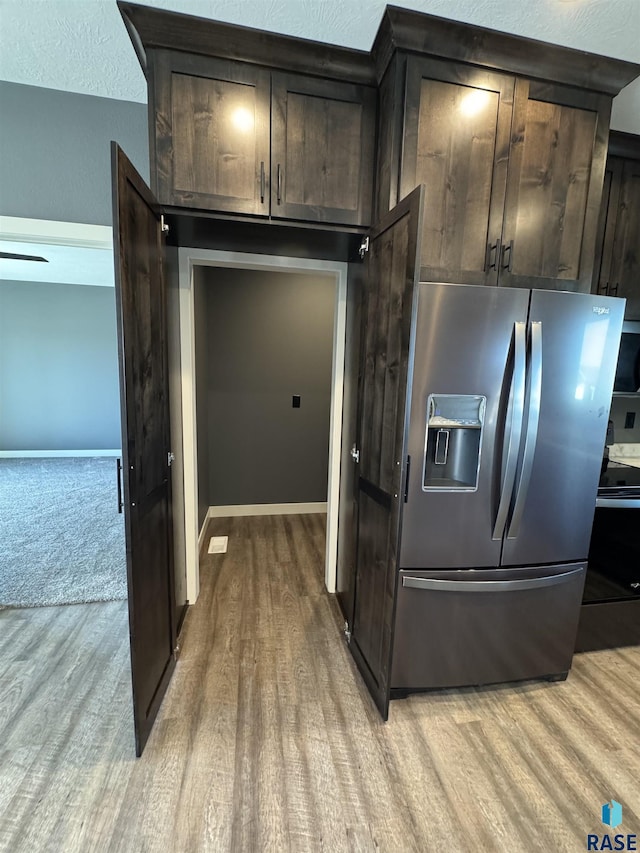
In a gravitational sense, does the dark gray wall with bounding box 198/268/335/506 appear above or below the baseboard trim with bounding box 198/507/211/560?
above

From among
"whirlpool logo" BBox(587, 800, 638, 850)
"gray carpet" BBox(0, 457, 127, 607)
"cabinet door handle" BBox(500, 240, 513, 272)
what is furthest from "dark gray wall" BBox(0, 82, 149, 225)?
"whirlpool logo" BBox(587, 800, 638, 850)

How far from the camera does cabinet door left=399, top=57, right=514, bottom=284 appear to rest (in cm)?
155

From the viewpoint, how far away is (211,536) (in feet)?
11.0

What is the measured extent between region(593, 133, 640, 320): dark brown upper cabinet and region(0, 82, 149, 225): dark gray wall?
2.55 meters

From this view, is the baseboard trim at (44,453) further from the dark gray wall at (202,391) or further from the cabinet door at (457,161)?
the cabinet door at (457,161)

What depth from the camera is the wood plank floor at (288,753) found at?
1.22 meters

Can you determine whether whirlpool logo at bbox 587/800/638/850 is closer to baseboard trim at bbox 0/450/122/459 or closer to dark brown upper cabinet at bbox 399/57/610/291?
dark brown upper cabinet at bbox 399/57/610/291

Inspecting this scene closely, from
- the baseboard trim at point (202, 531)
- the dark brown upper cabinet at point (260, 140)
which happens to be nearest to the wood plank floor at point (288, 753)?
the baseboard trim at point (202, 531)

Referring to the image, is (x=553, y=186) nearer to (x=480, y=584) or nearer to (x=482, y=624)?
(x=480, y=584)

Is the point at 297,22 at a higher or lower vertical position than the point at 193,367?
higher

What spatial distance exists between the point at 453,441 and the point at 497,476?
0.23 m

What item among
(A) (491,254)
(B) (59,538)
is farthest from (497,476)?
(B) (59,538)

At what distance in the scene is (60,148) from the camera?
1.91m

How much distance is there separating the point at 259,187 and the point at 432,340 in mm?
1004
